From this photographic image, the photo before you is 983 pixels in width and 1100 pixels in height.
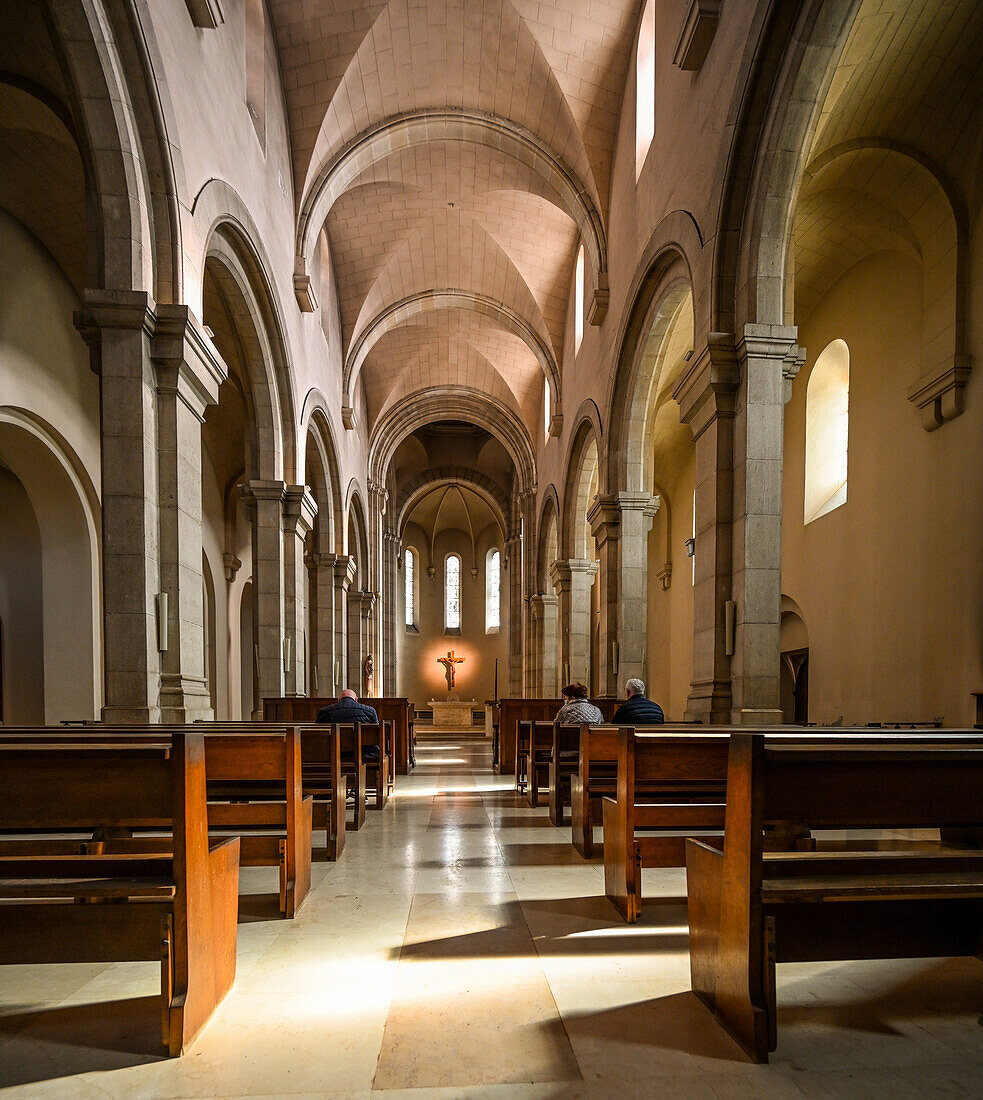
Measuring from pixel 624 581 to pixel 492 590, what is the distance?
20.7 m

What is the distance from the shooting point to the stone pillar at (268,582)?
10.3 metres

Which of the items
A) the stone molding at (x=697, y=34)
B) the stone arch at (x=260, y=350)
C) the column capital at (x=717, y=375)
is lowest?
the column capital at (x=717, y=375)

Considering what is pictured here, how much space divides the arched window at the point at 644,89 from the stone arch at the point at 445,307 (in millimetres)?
6182

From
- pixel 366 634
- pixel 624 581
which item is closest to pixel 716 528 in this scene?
pixel 624 581

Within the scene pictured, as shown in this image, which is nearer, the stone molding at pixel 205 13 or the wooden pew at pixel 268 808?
the wooden pew at pixel 268 808

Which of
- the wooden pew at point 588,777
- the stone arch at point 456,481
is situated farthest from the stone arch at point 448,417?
the wooden pew at point 588,777

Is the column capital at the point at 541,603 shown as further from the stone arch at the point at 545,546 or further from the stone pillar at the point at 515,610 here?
the stone pillar at the point at 515,610

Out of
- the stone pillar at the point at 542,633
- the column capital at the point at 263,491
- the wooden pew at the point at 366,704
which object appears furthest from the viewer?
the stone pillar at the point at 542,633

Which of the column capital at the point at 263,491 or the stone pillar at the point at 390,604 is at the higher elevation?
the column capital at the point at 263,491

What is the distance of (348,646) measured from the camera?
1962 centimetres

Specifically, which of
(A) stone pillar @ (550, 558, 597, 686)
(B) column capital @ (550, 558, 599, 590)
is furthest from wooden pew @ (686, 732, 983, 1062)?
(B) column capital @ (550, 558, 599, 590)

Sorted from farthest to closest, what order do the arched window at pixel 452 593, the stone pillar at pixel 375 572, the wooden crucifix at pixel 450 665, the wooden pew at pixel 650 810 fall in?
the arched window at pixel 452 593
the wooden crucifix at pixel 450 665
the stone pillar at pixel 375 572
the wooden pew at pixel 650 810

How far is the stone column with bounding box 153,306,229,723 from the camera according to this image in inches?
239

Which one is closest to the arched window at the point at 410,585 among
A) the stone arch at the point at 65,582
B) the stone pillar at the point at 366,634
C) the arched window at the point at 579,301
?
the stone pillar at the point at 366,634
